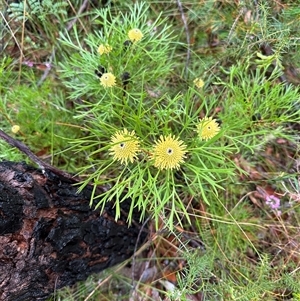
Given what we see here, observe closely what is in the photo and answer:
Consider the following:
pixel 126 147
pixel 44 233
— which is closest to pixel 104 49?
pixel 126 147

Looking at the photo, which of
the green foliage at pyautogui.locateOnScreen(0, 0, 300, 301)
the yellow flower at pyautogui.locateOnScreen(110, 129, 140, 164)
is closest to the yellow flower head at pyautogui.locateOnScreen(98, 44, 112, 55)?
the green foliage at pyautogui.locateOnScreen(0, 0, 300, 301)

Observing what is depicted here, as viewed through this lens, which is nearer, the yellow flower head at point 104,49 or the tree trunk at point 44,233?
the tree trunk at point 44,233

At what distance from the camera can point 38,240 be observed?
1018mm

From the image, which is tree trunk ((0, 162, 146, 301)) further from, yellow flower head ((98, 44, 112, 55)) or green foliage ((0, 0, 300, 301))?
yellow flower head ((98, 44, 112, 55))

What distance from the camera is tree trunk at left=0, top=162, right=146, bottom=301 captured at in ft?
3.17

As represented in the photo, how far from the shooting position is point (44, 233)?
3.40ft

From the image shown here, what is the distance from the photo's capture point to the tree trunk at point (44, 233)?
966 millimetres

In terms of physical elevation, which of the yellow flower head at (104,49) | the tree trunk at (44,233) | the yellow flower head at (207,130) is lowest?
the tree trunk at (44,233)

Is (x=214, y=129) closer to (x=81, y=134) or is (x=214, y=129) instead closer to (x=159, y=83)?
(x=159, y=83)

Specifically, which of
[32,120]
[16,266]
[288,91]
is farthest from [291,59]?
[16,266]

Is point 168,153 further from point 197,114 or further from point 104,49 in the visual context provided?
point 197,114

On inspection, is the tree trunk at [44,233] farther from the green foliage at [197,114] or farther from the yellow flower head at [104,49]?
the yellow flower head at [104,49]

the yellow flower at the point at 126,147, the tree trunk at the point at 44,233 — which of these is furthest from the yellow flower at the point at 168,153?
the tree trunk at the point at 44,233

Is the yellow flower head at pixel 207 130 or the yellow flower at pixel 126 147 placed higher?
the yellow flower at pixel 126 147
